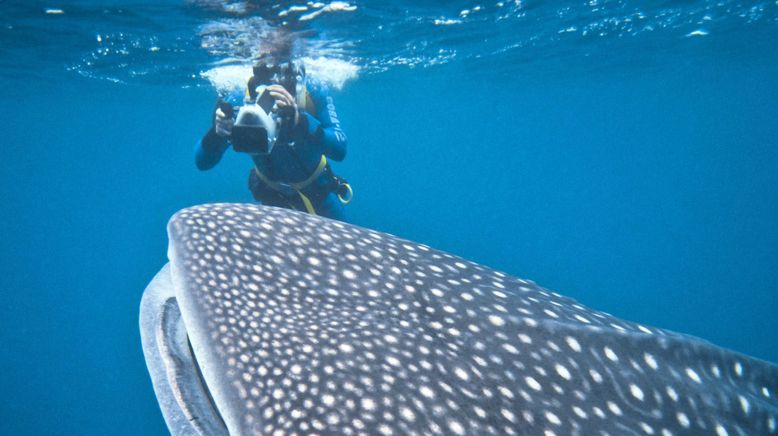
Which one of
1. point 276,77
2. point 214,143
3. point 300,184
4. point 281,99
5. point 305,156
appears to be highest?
point 276,77

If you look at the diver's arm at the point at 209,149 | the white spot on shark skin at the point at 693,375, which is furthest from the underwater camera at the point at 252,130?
the white spot on shark skin at the point at 693,375

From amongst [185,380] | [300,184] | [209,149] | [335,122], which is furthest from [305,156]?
[185,380]

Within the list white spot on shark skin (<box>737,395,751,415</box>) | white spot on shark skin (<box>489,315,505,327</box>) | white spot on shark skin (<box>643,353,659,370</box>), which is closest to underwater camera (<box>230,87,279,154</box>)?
white spot on shark skin (<box>489,315,505,327</box>)

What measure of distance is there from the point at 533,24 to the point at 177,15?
1187 cm

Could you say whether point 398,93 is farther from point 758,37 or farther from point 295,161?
point 295,161

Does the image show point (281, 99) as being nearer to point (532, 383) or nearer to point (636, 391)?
point (532, 383)

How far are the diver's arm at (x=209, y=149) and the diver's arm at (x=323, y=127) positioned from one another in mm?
1307

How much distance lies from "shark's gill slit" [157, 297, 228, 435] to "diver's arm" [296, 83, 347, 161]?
523 cm

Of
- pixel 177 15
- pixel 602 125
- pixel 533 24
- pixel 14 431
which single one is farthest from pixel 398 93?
pixel 602 125

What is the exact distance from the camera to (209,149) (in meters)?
7.49

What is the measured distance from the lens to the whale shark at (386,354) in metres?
1.50

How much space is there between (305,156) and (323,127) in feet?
1.82

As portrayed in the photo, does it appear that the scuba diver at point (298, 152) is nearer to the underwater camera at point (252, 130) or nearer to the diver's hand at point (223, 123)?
the diver's hand at point (223, 123)

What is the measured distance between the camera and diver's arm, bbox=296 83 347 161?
7.22m
